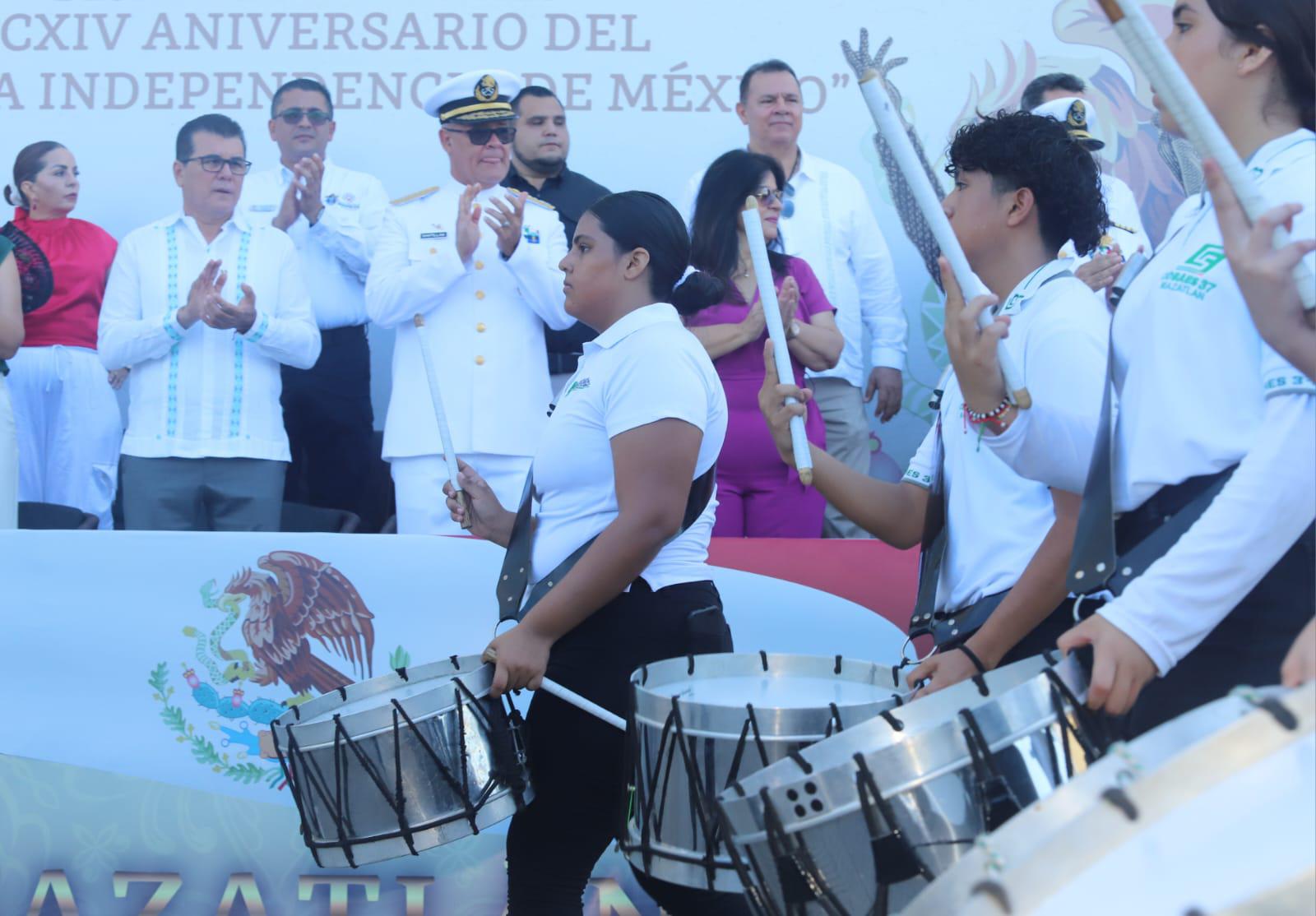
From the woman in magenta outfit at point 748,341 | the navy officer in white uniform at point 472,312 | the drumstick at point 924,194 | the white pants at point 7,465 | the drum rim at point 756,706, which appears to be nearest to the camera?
the drumstick at point 924,194

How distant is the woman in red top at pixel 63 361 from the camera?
5227 millimetres

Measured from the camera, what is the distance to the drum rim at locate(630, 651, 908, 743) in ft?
7.77

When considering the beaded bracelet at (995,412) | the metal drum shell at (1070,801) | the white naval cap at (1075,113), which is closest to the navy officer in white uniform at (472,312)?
the white naval cap at (1075,113)

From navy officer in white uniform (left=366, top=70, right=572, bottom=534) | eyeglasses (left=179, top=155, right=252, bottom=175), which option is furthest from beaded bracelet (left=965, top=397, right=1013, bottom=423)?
eyeglasses (left=179, top=155, right=252, bottom=175)

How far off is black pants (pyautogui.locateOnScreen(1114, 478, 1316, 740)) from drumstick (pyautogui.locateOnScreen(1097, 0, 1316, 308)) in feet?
1.17

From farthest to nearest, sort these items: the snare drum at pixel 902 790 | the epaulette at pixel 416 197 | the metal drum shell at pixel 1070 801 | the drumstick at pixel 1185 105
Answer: the epaulette at pixel 416 197 < the snare drum at pixel 902 790 < the drumstick at pixel 1185 105 < the metal drum shell at pixel 1070 801

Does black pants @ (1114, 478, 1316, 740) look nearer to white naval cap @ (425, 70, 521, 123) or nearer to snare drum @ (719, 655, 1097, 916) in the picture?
snare drum @ (719, 655, 1097, 916)

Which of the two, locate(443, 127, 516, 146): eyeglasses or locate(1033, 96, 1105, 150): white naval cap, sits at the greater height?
locate(443, 127, 516, 146): eyeglasses

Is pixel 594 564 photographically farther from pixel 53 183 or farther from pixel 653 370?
pixel 53 183

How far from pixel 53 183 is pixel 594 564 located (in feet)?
10.8

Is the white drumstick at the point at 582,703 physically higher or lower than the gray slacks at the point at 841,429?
lower

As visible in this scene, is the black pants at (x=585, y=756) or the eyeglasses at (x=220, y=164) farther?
the eyeglasses at (x=220, y=164)

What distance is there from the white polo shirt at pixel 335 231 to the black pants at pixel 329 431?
0.42 ft

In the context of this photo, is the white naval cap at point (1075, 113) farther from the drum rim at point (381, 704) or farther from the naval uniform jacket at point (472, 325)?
the drum rim at point (381, 704)
